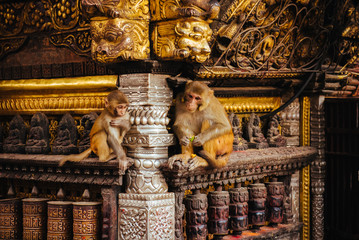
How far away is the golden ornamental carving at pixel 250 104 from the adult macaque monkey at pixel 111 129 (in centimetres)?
138

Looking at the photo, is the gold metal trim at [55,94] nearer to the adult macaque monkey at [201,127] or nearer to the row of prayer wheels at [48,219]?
the adult macaque monkey at [201,127]

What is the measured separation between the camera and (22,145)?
231 inches

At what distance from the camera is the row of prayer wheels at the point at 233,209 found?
5.44m

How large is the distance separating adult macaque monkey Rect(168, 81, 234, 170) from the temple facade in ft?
0.28

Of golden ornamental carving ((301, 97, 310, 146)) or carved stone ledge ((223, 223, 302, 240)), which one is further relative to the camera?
golden ornamental carving ((301, 97, 310, 146))

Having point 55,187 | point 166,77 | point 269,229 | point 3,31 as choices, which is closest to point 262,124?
point 269,229

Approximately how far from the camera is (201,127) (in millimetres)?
5250

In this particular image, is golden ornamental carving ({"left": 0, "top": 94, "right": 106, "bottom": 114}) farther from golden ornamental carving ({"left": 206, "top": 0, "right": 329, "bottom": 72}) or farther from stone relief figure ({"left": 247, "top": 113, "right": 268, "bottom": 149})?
stone relief figure ({"left": 247, "top": 113, "right": 268, "bottom": 149})

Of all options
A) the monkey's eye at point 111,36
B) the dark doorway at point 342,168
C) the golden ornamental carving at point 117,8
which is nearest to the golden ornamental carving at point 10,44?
the golden ornamental carving at point 117,8

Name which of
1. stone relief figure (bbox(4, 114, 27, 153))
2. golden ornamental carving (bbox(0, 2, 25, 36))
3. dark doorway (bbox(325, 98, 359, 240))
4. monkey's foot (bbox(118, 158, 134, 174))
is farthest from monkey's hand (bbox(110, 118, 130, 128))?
dark doorway (bbox(325, 98, 359, 240))

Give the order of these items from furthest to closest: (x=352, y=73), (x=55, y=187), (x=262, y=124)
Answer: (x=352, y=73)
(x=262, y=124)
(x=55, y=187)

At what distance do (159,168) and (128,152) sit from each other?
291mm

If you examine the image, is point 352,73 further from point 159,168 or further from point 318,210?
point 159,168

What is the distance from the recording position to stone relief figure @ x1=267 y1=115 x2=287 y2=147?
6.56m
